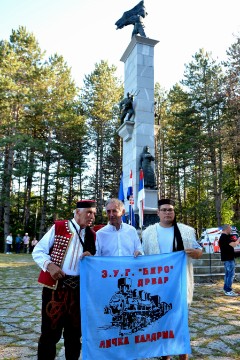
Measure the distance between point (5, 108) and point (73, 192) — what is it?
37.5 ft

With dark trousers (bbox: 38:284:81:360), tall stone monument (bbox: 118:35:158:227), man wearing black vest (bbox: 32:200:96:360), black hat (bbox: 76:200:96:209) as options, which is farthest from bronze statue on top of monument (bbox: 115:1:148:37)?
dark trousers (bbox: 38:284:81:360)

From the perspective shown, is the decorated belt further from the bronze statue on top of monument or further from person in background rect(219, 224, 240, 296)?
the bronze statue on top of monument

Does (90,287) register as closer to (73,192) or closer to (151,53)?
(151,53)

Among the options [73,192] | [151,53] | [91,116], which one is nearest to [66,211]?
[73,192]

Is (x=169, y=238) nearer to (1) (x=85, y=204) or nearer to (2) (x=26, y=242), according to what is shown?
(1) (x=85, y=204)

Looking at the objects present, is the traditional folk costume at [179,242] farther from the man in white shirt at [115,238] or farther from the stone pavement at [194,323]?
the stone pavement at [194,323]

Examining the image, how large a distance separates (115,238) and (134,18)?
1379 cm

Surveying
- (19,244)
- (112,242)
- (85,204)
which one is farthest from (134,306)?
(19,244)

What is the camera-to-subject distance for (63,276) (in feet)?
8.85

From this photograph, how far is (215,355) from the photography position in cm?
357

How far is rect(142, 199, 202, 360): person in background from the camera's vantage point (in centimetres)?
326

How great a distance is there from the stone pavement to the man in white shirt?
1.45m

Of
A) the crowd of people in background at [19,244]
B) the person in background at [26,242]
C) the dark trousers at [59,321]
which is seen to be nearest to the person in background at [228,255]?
the dark trousers at [59,321]

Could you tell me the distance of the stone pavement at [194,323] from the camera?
365 cm
